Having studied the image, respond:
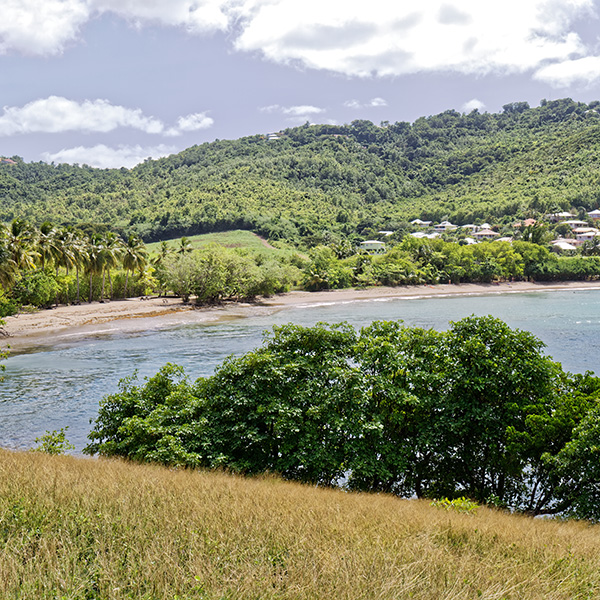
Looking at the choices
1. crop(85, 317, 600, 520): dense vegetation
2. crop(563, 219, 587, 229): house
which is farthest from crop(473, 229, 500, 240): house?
crop(85, 317, 600, 520): dense vegetation

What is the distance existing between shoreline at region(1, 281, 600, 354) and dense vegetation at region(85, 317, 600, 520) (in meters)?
29.2

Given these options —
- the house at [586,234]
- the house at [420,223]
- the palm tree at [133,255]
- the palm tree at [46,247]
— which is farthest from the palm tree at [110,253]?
the house at [420,223]

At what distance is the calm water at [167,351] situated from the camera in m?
23.2

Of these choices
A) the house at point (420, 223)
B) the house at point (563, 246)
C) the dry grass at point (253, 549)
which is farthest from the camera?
the house at point (420, 223)

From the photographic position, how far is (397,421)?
1262cm

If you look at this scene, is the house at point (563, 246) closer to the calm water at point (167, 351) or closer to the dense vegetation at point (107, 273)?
the calm water at point (167, 351)

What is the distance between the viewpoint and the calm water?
2320 centimetres

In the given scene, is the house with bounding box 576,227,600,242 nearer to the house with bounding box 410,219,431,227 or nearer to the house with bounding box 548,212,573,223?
the house with bounding box 548,212,573,223

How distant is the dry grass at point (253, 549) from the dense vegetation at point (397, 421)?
376 centimetres

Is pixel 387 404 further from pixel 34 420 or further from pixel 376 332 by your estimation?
pixel 34 420

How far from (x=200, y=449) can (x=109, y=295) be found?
194 ft

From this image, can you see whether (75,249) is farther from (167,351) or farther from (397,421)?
(397,421)

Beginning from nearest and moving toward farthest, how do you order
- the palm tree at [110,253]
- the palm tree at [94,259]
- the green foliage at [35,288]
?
the green foliage at [35,288], the palm tree at [94,259], the palm tree at [110,253]

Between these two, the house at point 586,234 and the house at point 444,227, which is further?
the house at point 444,227
